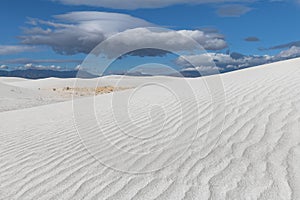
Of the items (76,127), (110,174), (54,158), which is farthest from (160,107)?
(110,174)

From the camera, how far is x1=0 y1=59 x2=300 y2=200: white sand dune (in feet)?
11.6

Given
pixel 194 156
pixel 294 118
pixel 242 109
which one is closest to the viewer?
pixel 194 156

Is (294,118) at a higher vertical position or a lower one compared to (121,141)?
higher

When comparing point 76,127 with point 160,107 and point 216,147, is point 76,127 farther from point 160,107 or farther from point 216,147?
point 216,147

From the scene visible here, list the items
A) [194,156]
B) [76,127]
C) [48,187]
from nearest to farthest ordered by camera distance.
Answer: [48,187] < [194,156] < [76,127]

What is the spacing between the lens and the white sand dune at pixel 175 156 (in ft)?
11.6

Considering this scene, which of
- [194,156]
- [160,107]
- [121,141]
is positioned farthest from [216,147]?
[160,107]

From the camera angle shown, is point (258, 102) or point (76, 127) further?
point (76, 127)

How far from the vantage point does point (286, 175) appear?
3.46 m

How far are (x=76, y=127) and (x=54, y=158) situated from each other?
2486 mm

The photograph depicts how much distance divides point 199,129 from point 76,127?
10.5 ft

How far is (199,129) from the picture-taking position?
5352 millimetres

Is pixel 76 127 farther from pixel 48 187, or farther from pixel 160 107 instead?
pixel 48 187

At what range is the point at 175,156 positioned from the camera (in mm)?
4453
